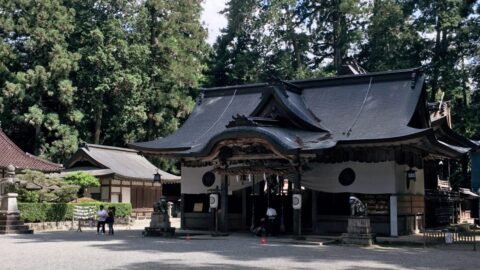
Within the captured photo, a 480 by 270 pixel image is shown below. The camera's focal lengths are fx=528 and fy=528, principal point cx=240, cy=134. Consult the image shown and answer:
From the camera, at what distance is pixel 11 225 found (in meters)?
22.4

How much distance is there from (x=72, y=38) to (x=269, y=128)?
96.7 ft

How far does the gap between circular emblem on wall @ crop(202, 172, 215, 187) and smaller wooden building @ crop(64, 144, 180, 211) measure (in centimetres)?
1224

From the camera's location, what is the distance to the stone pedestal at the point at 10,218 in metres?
22.2

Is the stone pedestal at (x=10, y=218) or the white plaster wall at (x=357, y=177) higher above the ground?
the white plaster wall at (x=357, y=177)

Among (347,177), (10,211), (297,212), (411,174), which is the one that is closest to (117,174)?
(10,211)

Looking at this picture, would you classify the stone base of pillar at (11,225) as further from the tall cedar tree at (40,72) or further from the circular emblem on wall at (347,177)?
the tall cedar tree at (40,72)

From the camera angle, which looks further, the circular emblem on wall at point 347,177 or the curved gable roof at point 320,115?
the circular emblem on wall at point 347,177

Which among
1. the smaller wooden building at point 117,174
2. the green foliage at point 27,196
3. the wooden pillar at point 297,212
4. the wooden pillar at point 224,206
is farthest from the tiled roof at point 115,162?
the wooden pillar at point 297,212

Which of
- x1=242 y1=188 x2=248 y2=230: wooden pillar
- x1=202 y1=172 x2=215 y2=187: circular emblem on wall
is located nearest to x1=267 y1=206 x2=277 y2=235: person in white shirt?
x1=242 y1=188 x2=248 y2=230: wooden pillar

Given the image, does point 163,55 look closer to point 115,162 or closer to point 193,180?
point 115,162

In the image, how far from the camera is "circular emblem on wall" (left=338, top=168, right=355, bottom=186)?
20.4 metres

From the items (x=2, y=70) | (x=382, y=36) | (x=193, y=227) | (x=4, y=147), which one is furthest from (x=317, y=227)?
(x=2, y=70)

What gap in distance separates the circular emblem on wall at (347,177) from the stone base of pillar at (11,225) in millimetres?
13414

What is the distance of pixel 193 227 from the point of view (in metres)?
24.4
